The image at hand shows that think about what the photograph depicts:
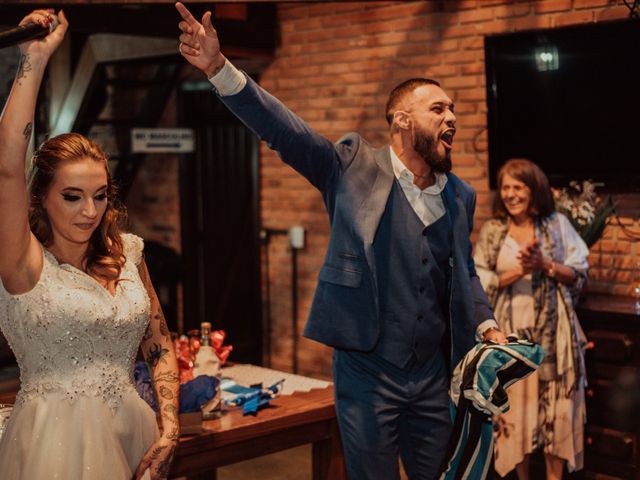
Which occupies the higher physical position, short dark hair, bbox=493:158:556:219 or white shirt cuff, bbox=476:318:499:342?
short dark hair, bbox=493:158:556:219

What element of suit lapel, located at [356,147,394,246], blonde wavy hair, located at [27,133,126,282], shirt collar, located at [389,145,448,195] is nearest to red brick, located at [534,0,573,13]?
shirt collar, located at [389,145,448,195]

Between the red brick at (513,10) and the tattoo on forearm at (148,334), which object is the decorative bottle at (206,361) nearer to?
the tattoo on forearm at (148,334)

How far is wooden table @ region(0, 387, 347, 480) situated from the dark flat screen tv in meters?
2.37

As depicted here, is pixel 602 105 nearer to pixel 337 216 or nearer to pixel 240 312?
pixel 337 216

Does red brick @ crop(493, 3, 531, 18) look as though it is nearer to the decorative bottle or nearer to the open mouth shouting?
the open mouth shouting

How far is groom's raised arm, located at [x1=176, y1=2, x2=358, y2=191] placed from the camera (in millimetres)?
2484

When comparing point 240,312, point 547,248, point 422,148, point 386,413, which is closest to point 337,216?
point 422,148

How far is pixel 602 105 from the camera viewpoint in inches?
204

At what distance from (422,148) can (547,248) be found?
1787 mm

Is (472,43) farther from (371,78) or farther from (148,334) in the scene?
(148,334)

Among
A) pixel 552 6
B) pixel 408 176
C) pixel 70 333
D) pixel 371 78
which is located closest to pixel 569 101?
pixel 552 6

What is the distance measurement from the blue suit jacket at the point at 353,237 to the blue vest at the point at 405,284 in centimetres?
7

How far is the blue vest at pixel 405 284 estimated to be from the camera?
2994mm

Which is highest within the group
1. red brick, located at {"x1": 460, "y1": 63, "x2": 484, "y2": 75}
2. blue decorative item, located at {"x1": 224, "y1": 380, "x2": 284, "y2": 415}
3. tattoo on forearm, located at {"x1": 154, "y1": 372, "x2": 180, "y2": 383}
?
red brick, located at {"x1": 460, "y1": 63, "x2": 484, "y2": 75}
